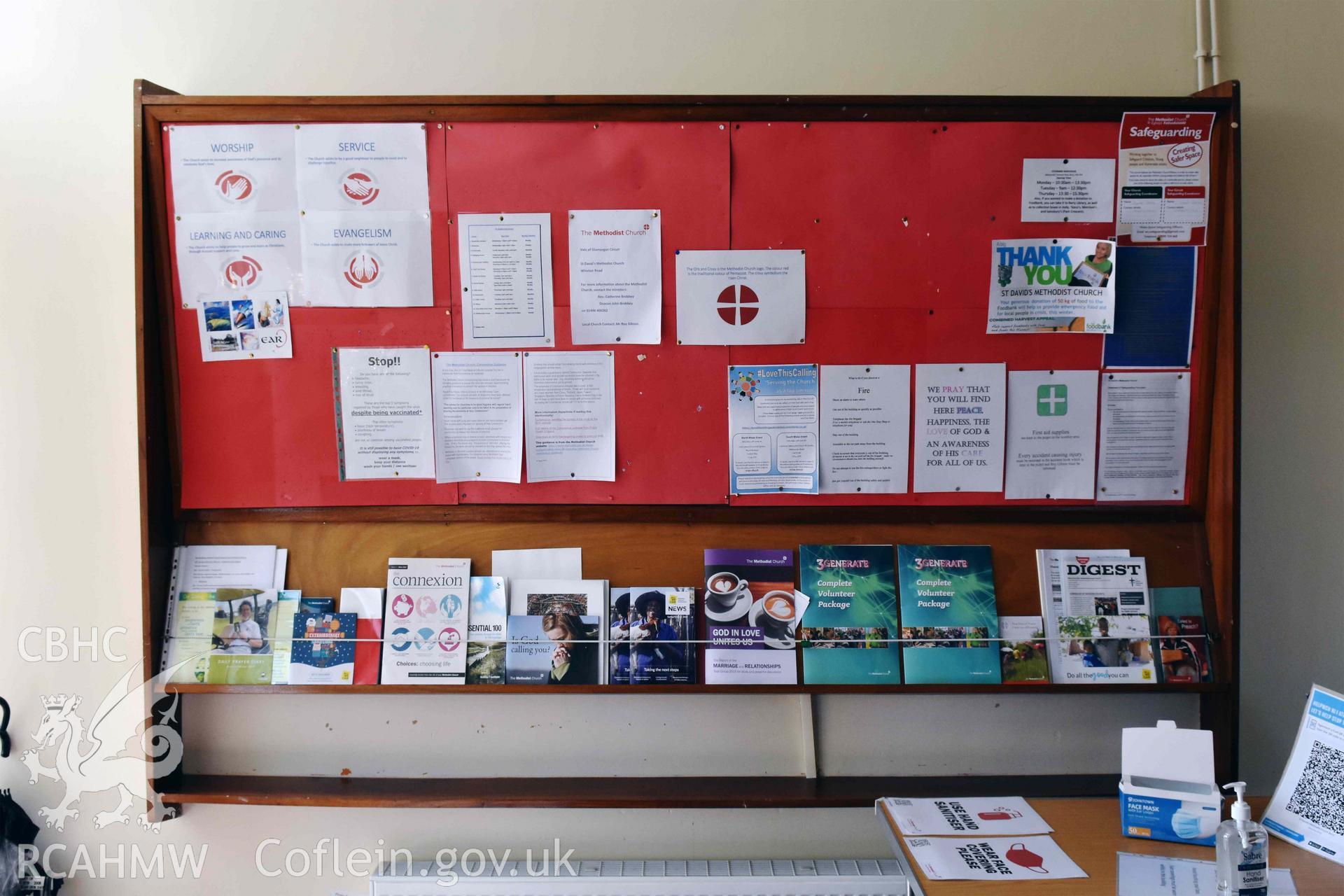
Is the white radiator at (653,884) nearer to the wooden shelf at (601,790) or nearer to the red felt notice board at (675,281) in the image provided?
the wooden shelf at (601,790)

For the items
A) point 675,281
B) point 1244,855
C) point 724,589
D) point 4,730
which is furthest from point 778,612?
point 4,730

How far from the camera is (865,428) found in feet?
6.08

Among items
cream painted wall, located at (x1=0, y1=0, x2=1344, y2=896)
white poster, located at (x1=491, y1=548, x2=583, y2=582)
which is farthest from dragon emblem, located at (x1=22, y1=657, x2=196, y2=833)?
white poster, located at (x1=491, y1=548, x2=583, y2=582)

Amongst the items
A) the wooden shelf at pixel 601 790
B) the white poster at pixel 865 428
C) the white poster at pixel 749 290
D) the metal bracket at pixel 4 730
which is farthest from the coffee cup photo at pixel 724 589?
the metal bracket at pixel 4 730

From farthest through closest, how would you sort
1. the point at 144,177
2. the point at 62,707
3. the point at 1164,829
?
1. the point at 62,707
2. the point at 144,177
3. the point at 1164,829

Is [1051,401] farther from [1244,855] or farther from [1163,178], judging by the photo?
[1244,855]

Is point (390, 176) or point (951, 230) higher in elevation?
point (390, 176)

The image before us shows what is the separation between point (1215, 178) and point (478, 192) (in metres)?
1.66

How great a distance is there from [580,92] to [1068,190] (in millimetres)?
1144

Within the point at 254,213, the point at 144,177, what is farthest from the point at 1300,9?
the point at 144,177

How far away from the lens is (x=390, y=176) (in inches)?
71.8

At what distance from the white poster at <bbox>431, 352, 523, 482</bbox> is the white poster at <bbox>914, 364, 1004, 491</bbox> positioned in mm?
923

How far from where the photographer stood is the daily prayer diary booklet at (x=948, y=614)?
183 centimetres

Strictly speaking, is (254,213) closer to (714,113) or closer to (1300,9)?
(714,113)
